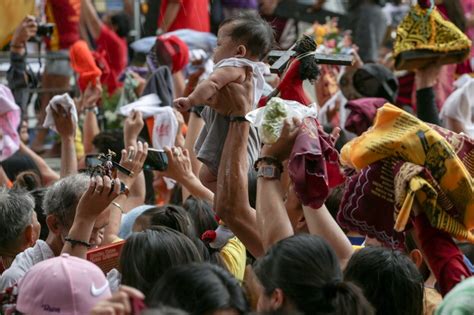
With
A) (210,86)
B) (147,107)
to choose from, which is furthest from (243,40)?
(147,107)

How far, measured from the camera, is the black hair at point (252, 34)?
4.51 meters

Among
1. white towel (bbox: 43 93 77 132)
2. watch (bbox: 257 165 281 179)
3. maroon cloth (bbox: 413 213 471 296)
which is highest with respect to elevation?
watch (bbox: 257 165 281 179)

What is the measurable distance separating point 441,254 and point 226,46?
53.2 inches

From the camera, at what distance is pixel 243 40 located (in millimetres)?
4512

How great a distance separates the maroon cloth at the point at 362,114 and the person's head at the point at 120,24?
3853 mm

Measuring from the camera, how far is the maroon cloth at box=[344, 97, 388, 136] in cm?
655

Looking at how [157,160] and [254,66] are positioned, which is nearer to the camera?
[254,66]

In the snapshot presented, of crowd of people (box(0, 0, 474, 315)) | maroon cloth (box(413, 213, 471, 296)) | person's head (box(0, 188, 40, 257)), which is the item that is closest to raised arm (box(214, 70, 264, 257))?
crowd of people (box(0, 0, 474, 315))

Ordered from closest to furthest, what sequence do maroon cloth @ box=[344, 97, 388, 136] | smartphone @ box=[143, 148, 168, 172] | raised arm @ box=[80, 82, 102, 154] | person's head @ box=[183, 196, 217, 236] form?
person's head @ box=[183, 196, 217, 236]
smartphone @ box=[143, 148, 168, 172]
maroon cloth @ box=[344, 97, 388, 136]
raised arm @ box=[80, 82, 102, 154]

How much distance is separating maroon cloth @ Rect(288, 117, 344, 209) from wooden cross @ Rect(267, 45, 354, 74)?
428 mm

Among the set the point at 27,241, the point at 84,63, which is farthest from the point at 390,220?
the point at 84,63

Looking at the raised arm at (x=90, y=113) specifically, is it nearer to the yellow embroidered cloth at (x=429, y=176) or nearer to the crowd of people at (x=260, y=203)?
the crowd of people at (x=260, y=203)

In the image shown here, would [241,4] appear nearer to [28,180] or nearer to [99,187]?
[28,180]

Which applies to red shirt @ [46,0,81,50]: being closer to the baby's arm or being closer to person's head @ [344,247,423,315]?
the baby's arm
